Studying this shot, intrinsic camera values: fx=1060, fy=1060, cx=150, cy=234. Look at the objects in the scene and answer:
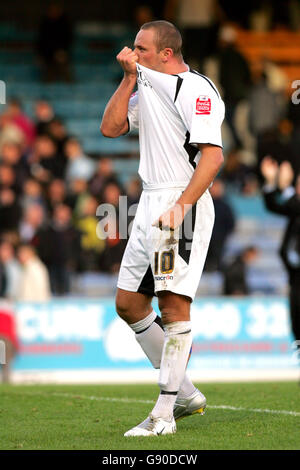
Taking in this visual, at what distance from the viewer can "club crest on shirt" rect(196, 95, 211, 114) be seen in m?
6.00

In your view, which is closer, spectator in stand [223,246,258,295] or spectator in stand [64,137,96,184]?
spectator in stand [223,246,258,295]

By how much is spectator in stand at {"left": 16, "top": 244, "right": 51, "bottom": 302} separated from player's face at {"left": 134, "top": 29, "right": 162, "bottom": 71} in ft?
33.1

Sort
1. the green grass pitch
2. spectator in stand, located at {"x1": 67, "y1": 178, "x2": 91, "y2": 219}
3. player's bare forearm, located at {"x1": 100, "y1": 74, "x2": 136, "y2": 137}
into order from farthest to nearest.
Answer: spectator in stand, located at {"x1": 67, "y1": 178, "x2": 91, "y2": 219} → player's bare forearm, located at {"x1": 100, "y1": 74, "x2": 136, "y2": 137} → the green grass pitch

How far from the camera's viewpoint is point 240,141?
823 inches

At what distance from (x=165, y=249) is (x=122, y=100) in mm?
937

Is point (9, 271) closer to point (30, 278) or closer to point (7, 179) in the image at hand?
point (30, 278)

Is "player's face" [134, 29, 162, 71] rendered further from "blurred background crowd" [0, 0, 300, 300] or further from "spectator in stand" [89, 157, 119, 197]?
"spectator in stand" [89, 157, 119, 197]

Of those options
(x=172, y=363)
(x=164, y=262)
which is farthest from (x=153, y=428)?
(x=164, y=262)

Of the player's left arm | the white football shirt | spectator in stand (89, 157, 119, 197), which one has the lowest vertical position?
spectator in stand (89, 157, 119, 197)

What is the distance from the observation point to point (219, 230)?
17641mm

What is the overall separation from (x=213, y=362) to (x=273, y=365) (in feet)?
3.00

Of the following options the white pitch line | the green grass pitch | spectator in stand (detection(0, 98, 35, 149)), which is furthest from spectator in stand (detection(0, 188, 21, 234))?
the white pitch line

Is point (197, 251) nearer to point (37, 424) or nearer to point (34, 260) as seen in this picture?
point (37, 424)
